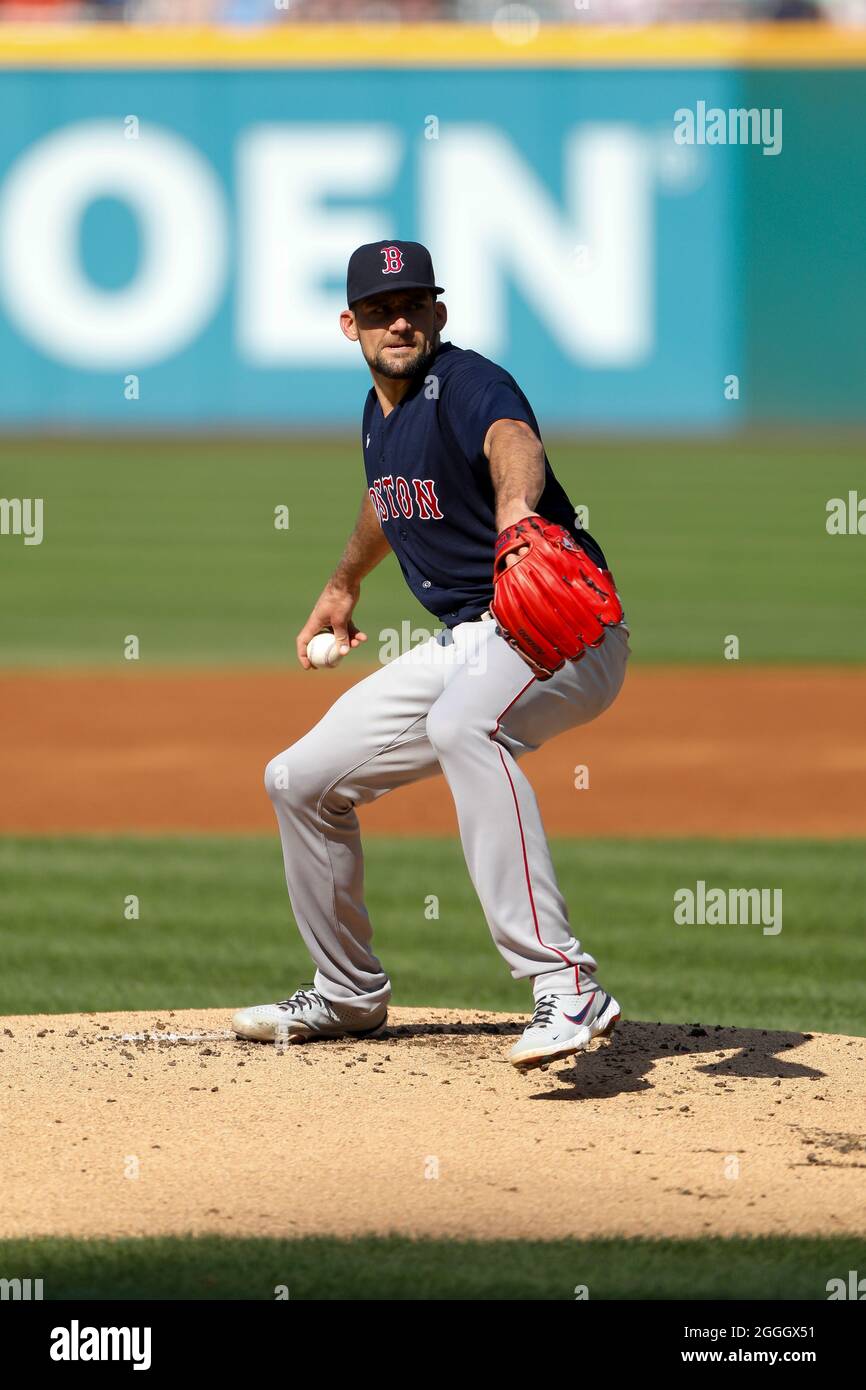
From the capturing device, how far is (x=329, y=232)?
2469 centimetres

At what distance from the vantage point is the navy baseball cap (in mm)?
4992

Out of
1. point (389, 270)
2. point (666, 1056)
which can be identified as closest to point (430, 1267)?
point (666, 1056)

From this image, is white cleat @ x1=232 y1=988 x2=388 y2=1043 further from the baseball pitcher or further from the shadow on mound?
the shadow on mound

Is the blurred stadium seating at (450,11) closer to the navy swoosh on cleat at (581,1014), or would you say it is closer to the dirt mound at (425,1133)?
the dirt mound at (425,1133)

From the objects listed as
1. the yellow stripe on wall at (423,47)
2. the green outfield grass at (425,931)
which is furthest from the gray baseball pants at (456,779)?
the yellow stripe on wall at (423,47)

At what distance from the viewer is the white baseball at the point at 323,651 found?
5.64 meters

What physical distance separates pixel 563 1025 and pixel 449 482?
1.32 m

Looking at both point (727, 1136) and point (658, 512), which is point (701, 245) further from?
point (727, 1136)

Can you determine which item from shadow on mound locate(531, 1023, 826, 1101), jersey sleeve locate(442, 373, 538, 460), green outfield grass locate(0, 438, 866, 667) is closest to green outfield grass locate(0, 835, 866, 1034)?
shadow on mound locate(531, 1023, 826, 1101)

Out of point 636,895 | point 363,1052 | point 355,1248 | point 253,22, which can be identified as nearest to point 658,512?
point 253,22

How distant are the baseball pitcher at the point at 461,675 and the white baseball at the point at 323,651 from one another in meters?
0.31

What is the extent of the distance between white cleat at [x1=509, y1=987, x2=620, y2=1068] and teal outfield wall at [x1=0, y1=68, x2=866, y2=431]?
20.4 m

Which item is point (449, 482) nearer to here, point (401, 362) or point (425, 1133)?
point (401, 362)
